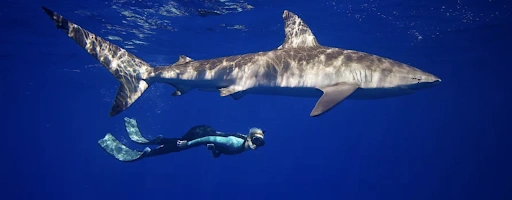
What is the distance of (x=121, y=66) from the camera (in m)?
6.79

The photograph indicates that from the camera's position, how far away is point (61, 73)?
120 ft

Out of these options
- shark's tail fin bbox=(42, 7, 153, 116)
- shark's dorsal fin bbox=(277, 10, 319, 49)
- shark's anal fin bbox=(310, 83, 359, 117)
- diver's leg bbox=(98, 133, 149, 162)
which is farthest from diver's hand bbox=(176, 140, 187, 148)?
shark's dorsal fin bbox=(277, 10, 319, 49)

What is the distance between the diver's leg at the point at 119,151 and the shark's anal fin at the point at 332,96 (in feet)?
13.3

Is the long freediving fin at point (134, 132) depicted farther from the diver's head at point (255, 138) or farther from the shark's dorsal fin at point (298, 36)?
the shark's dorsal fin at point (298, 36)

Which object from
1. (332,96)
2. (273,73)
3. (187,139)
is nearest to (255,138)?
(273,73)

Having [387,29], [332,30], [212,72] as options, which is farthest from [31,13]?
[387,29]

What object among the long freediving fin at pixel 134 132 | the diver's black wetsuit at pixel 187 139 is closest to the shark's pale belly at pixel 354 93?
the diver's black wetsuit at pixel 187 139

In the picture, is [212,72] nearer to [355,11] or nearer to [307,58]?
[307,58]

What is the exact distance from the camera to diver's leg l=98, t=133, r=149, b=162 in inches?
278

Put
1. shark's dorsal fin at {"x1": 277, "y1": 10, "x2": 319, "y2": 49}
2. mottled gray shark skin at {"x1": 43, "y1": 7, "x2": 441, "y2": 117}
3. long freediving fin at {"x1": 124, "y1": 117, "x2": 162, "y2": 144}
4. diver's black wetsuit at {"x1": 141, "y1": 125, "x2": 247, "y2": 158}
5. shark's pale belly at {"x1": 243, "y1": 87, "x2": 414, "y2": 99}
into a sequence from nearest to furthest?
1. mottled gray shark skin at {"x1": 43, "y1": 7, "x2": 441, "y2": 117}
2. shark's pale belly at {"x1": 243, "y1": 87, "x2": 414, "y2": 99}
3. diver's black wetsuit at {"x1": 141, "y1": 125, "x2": 247, "y2": 158}
4. shark's dorsal fin at {"x1": 277, "y1": 10, "x2": 319, "y2": 49}
5. long freediving fin at {"x1": 124, "y1": 117, "x2": 162, "y2": 144}

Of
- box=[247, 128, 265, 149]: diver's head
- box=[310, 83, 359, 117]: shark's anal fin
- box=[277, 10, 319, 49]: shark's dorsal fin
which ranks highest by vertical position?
box=[277, 10, 319, 49]: shark's dorsal fin

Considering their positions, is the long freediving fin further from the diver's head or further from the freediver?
the diver's head

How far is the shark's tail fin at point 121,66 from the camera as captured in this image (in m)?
6.32

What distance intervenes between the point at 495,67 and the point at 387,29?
26779 mm
